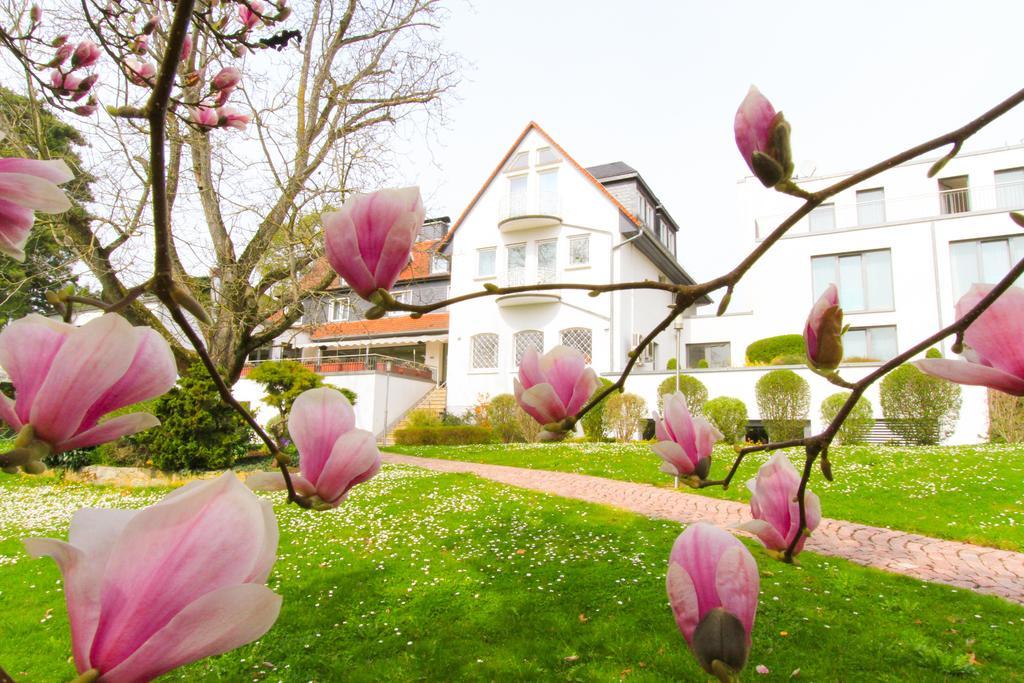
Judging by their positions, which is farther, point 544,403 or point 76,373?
point 544,403

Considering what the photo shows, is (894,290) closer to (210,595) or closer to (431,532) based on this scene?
(431,532)

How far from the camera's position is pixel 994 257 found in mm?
14695

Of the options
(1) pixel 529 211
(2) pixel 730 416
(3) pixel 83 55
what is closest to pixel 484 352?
(1) pixel 529 211

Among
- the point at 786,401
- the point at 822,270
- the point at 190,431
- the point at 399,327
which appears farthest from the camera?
the point at 399,327

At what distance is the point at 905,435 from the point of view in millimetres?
11930

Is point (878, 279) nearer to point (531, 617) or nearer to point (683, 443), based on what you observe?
point (531, 617)

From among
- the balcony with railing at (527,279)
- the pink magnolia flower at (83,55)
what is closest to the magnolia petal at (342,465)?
the pink magnolia flower at (83,55)

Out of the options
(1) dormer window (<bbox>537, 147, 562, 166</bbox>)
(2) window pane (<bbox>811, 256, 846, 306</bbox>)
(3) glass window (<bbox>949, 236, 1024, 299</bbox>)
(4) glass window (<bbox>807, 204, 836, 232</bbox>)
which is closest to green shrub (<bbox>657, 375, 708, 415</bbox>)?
(2) window pane (<bbox>811, 256, 846, 306</bbox>)

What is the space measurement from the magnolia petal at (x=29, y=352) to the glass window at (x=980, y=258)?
18.0m

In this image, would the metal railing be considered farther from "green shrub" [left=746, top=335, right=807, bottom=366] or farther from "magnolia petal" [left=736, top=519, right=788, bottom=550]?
"magnolia petal" [left=736, top=519, right=788, bottom=550]

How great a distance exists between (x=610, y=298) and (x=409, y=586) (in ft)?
43.1

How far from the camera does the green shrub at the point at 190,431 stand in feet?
28.0

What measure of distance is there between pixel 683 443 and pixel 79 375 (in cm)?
83

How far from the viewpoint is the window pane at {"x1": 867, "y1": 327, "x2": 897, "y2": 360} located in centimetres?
1539
